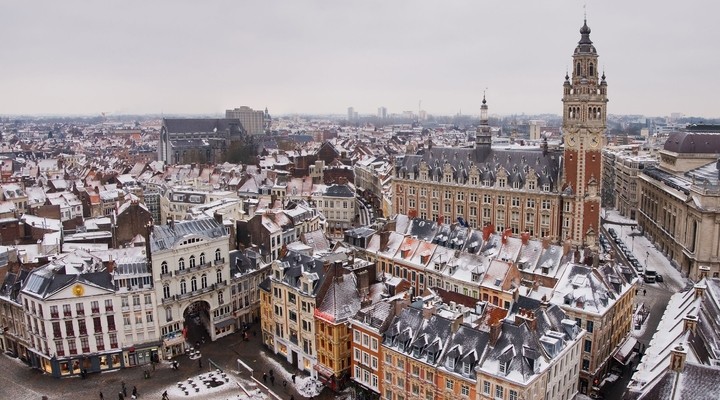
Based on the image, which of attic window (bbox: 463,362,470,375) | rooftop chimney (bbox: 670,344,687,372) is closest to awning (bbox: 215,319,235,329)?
attic window (bbox: 463,362,470,375)

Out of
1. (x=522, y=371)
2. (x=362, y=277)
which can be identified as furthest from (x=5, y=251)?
(x=522, y=371)

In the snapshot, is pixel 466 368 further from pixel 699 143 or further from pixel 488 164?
pixel 699 143

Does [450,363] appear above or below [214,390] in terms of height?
above

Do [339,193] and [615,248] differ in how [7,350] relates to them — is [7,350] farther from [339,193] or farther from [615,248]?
[615,248]

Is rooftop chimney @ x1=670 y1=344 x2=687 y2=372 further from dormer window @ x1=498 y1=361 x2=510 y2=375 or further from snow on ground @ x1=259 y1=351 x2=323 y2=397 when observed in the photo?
snow on ground @ x1=259 y1=351 x2=323 y2=397

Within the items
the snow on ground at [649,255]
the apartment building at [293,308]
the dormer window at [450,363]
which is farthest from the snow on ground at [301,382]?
the snow on ground at [649,255]

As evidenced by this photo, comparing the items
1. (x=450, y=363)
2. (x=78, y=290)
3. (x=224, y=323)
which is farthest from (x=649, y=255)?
(x=78, y=290)

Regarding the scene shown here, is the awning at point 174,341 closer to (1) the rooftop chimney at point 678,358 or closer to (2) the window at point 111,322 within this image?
(2) the window at point 111,322
